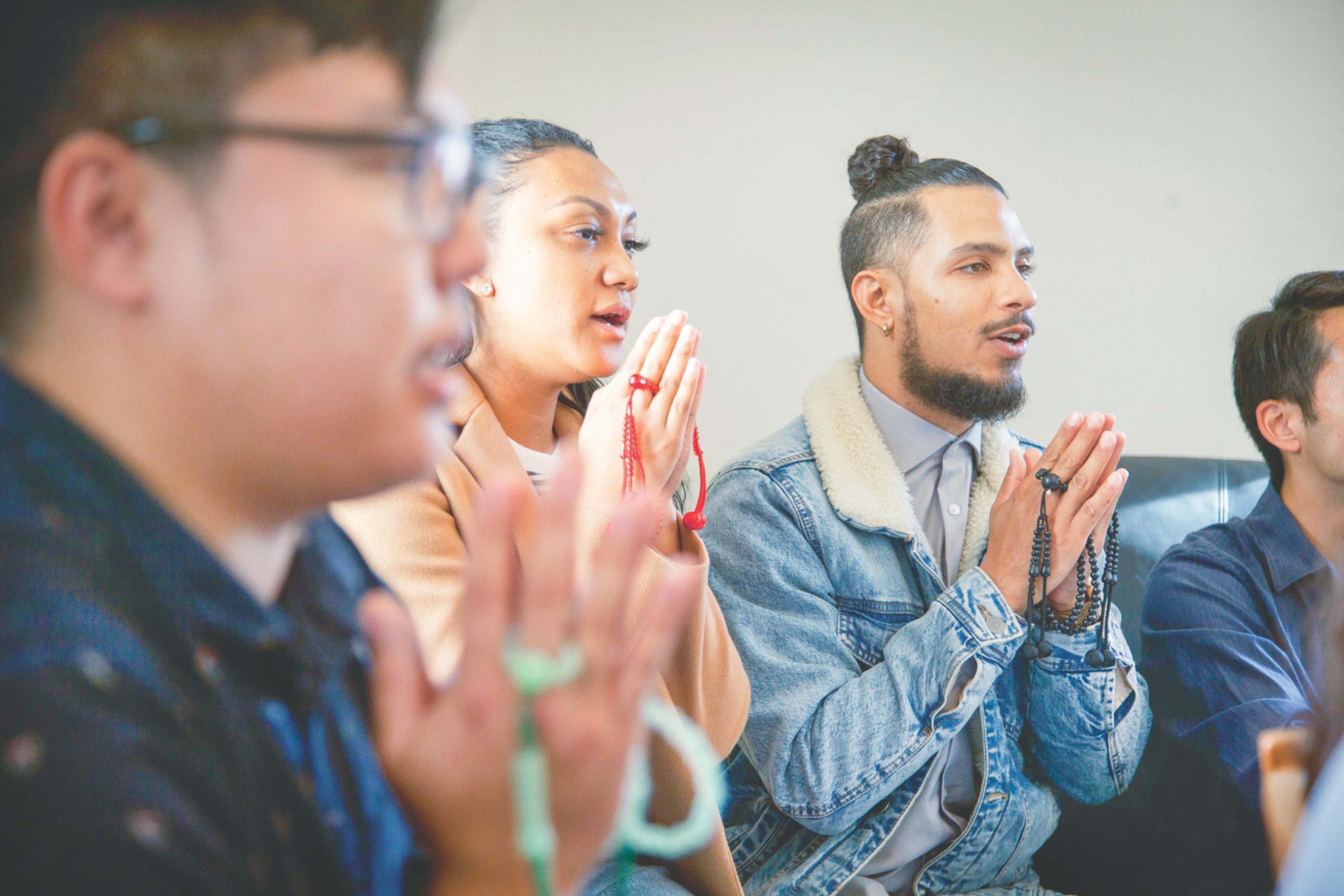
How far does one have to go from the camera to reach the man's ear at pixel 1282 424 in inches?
61.1

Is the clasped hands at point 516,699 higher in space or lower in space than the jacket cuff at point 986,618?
higher

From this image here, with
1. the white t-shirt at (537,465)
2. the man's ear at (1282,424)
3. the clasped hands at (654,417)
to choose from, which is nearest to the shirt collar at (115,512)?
the clasped hands at (654,417)

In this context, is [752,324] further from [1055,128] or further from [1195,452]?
[1195,452]

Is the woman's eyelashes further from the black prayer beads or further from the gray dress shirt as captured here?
the black prayer beads

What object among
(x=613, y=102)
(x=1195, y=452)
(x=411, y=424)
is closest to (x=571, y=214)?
(x=613, y=102)

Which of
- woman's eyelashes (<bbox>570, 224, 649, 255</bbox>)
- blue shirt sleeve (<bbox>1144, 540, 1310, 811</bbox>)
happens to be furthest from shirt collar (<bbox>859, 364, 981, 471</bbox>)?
woman's eyelashes (<bbox>570, 224, 649, 255</bbox>)

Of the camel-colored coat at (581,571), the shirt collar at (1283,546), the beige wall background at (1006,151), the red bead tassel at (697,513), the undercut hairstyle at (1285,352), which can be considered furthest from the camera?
the beige wall background at (1006,151)

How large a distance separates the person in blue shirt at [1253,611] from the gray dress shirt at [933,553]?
35 cm

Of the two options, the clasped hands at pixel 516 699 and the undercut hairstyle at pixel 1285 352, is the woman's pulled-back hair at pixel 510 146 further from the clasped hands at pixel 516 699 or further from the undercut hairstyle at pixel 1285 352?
the undercut hairstyle at pixel 1285 352

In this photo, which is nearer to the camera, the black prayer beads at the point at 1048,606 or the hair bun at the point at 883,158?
the black prayer beads at the point at 1048,606

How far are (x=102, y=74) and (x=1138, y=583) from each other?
172 centimetres

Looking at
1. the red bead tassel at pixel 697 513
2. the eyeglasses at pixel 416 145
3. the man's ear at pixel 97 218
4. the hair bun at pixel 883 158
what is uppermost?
the hair bun at pixel 883 158

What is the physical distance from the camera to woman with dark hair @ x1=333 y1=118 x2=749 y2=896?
0.99 metres

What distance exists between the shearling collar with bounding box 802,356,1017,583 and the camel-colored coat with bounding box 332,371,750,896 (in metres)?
0.34
